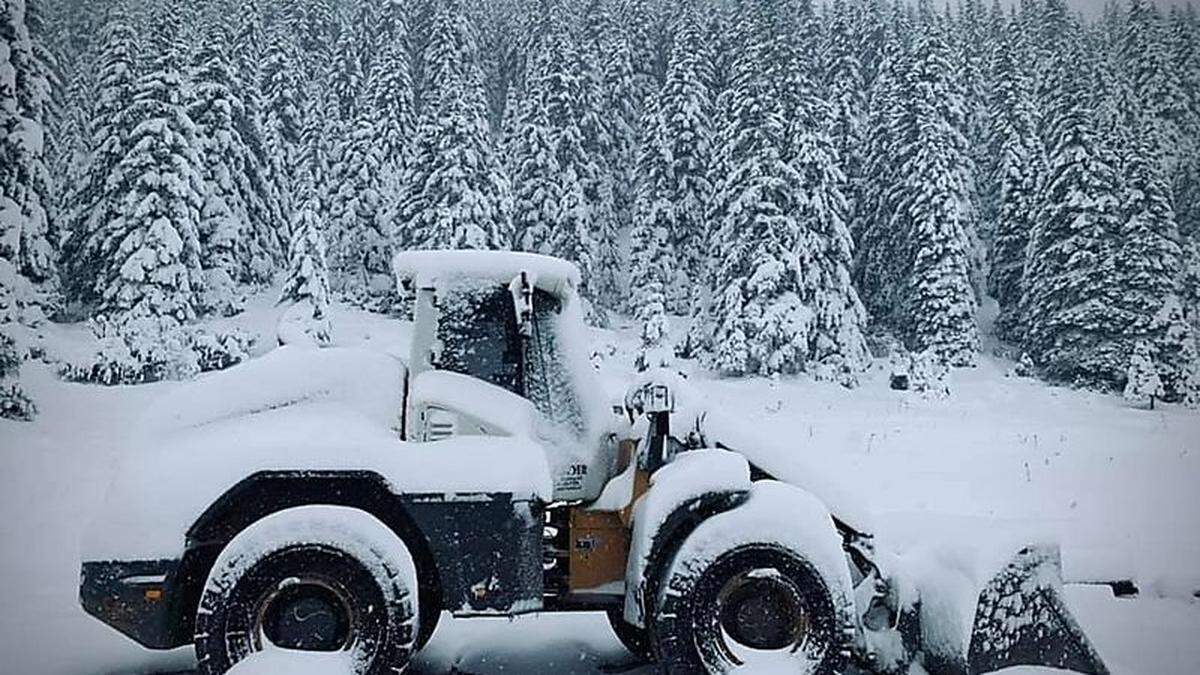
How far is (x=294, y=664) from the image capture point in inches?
190

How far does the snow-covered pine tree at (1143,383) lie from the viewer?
81.1 ft

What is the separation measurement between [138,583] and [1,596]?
3.37 metres

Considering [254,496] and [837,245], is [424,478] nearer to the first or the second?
[254,496]

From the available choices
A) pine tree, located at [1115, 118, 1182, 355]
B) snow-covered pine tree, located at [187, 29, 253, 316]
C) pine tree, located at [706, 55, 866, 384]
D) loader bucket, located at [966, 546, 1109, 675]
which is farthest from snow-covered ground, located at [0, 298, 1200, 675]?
snow-covered pine tree, located at [187, 29, 253, 316]

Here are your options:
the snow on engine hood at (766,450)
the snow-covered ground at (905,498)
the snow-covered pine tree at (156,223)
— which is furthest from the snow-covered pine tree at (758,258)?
the snow on engine hood at (766,450)

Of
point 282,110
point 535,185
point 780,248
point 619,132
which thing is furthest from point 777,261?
point 282,110

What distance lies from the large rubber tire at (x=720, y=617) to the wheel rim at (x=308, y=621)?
1760 millimetres

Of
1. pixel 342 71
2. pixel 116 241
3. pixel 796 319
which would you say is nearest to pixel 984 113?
pixel 796 319

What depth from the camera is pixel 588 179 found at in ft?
135

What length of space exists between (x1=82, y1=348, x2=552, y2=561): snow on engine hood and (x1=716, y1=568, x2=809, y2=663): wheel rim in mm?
1284

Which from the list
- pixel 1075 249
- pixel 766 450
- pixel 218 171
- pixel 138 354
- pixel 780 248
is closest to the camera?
pixel 766 450

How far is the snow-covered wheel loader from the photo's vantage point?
4859 mm

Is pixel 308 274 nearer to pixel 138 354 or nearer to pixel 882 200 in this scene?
pixel 138 354

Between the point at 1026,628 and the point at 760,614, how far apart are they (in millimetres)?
1536
